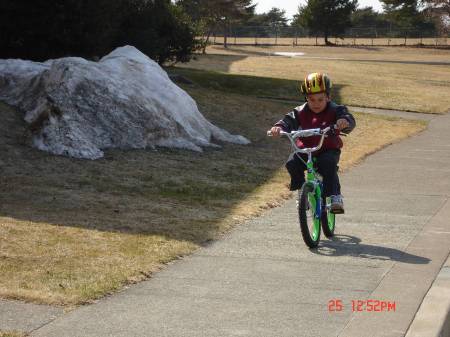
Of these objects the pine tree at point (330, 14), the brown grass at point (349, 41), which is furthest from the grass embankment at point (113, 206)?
the pine tree at point (330, 14)

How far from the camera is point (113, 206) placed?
9.77 meters

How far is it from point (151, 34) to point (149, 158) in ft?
36.9

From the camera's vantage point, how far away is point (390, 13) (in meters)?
92.8

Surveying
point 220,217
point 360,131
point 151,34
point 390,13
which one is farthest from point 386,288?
point 390,13

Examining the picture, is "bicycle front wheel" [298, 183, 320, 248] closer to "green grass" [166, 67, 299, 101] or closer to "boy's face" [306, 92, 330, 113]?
"boy's face" [306, 92, 330, 113]

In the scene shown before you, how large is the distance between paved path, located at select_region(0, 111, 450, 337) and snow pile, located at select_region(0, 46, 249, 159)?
3.89m

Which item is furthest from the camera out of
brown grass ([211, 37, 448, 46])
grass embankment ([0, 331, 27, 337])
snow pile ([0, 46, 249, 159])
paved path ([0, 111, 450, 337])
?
brown grass ([211, 37, 448, 46])

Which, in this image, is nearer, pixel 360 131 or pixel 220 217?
pixel 220 217

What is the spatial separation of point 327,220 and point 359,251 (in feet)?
1.72

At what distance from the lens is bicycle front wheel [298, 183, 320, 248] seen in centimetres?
787

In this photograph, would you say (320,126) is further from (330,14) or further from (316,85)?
(330,14)

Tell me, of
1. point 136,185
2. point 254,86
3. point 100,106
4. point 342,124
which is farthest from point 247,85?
point 342,124

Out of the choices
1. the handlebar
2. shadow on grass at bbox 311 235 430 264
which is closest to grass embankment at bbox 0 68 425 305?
shadow on grass at bbox 311 235 430 264

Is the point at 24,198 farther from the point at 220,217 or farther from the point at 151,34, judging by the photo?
the point at 151,34
